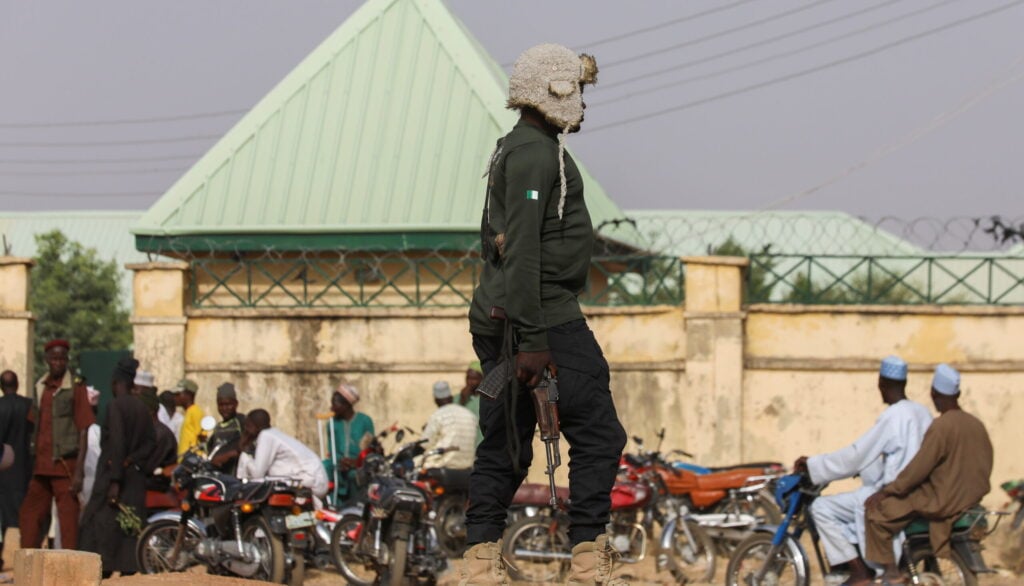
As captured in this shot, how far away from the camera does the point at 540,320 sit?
6.45m

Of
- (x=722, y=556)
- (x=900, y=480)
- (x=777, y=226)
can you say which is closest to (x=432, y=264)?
(x=722, y=556)

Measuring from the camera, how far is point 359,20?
21.8 metres

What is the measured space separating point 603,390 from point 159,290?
11412 mm

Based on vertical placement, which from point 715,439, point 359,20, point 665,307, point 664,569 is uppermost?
point 359,20

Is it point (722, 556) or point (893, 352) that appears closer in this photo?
point (722, 556)

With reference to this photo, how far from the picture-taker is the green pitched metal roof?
64.5 feet

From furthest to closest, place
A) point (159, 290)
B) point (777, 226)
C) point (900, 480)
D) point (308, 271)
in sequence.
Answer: point (777, 226)
point (308, 271)
point (159, 290)
point (900, 480)

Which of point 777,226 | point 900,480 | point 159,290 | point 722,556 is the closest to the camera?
point 900,480

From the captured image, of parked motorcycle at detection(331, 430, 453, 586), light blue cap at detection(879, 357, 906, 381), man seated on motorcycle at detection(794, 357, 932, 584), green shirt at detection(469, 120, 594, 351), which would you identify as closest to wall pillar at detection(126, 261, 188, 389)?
parked motorcycle at detection(331, 430, 453, 586)

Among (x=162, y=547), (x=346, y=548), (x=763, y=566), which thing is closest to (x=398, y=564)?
(x=346, y=548)

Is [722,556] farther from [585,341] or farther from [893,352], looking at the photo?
[585,341]

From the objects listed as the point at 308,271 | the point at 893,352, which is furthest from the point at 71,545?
the point at 893,352

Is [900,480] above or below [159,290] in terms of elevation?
below

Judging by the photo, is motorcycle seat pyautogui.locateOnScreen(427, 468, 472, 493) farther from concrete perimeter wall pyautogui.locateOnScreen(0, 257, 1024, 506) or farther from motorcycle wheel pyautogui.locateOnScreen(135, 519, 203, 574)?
concrete perimeter wall pyautogui.locateOnScreen(0, 257, 1024, 506)
